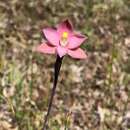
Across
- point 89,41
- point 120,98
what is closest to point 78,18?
point 89,41

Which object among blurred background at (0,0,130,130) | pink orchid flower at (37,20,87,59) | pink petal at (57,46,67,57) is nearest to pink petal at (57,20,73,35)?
pink orchid flower at (37,20,87,59)

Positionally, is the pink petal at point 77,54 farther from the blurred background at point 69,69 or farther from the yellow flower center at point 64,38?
the blurred background at point 69,69

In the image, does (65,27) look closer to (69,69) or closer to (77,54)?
(77,54)

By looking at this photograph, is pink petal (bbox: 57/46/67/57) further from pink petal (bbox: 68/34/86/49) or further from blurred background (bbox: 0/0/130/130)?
blurred background (bbox: 0/0/130/130)

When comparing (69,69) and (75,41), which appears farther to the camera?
(69,69)

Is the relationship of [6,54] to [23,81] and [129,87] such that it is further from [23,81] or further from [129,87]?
[129,87]

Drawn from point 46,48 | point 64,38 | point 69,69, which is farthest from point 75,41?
point 69,69
